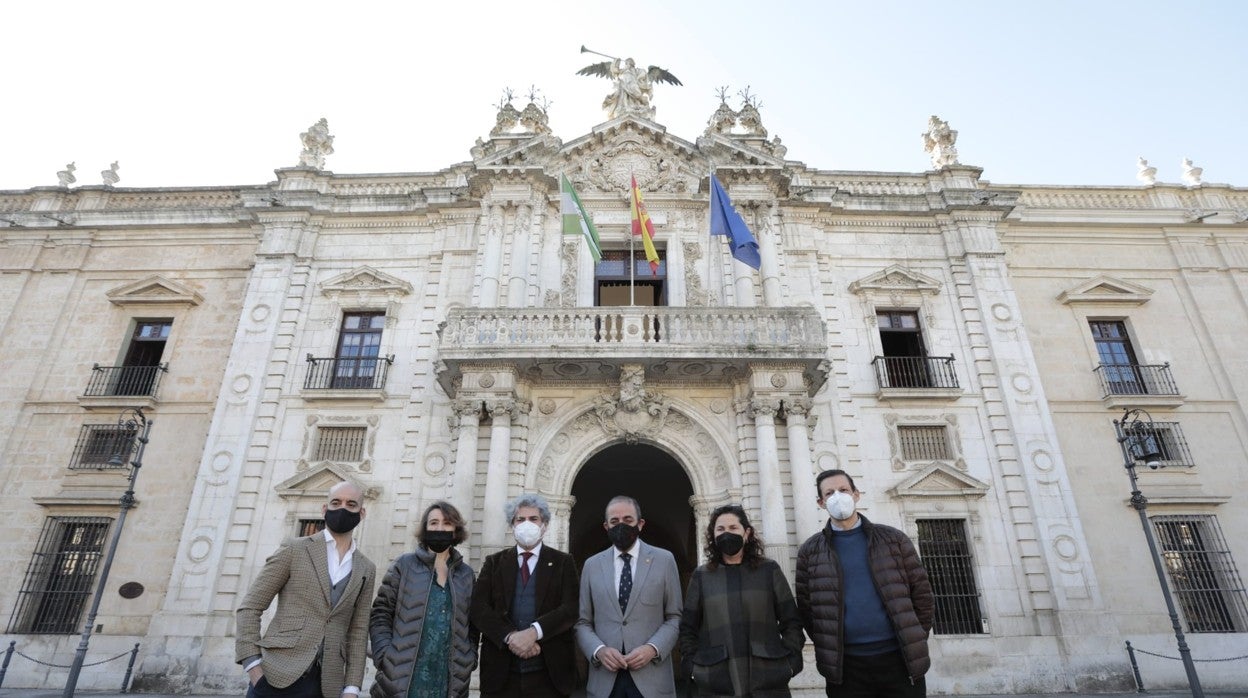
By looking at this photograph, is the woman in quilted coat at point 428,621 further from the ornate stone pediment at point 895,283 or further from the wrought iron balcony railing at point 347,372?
the ornate stone pediment at point 895,283

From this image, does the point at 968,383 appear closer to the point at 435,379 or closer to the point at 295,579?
the point at 435,379

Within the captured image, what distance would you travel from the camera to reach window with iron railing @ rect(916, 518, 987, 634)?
1227 centimetres

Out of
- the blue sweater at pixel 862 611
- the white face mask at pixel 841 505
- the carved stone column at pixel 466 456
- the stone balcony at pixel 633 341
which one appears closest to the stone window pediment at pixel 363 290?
the stone balcony at pixel 633 341

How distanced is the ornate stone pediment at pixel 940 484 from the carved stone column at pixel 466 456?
27.5 ft

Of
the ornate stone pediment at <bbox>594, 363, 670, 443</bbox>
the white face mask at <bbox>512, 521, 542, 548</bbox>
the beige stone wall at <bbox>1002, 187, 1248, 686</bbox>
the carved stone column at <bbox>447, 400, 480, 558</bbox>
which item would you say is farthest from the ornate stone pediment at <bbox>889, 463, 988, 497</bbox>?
the white face mask at <bbox>512, 521, 542, 548</bbox>

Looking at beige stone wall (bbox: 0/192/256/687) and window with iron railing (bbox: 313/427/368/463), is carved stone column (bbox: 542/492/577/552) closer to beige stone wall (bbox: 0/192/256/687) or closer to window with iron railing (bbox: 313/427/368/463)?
window with iron railing (bbox: 313/427/368/463)

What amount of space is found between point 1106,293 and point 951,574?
328 inches

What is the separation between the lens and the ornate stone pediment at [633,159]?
16.2m

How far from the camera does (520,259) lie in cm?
1499

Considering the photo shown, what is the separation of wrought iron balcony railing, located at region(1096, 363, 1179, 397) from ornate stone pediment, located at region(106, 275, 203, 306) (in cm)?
2148

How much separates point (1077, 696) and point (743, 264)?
10.2 metres

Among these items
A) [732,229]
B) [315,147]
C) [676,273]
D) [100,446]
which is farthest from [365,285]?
[732,229]

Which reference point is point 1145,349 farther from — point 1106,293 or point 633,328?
point 633,328

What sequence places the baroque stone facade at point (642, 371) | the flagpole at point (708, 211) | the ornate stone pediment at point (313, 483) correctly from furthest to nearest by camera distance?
the flagpole at point (708, 211), the ornate stone pediment at point (313, 483), the baroque stone facade at point (642, 371)
